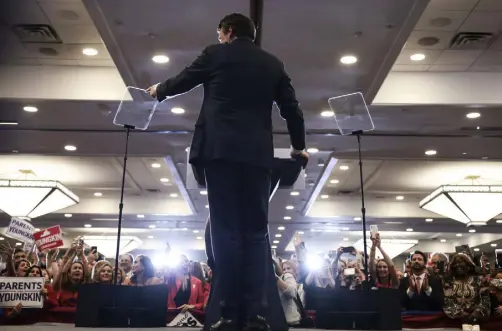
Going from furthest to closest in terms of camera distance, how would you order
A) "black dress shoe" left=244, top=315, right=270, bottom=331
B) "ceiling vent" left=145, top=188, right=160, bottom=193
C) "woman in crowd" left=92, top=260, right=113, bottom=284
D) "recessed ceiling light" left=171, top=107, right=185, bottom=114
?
"ceiling vent" left=145, top=188, right=160, bottom=193, "recessed ceiling light" left=171, top=107, right=185, bottom=114, "woman in crowd" left=92, top=260, right=113, bottom=284, "black dress shoe" left=244, top=315, right=270, bottom=331

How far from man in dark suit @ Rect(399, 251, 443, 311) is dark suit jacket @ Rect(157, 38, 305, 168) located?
2.98 meters

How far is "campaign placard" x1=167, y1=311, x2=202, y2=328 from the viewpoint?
3631 millimetres

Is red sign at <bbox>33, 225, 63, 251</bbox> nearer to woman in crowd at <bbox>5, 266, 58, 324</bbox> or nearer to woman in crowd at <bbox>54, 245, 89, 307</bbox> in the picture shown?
woman in crowd at <bbox>54, 245, 89, 307</bbox>

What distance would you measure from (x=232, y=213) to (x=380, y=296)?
1293 mm

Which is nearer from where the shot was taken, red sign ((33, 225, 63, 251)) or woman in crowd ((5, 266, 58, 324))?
woman in crowd ((5, 266, 58, 324))

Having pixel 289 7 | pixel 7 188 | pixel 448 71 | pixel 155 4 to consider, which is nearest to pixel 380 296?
pixel 289 7

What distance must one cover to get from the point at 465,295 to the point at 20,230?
4.58 metres

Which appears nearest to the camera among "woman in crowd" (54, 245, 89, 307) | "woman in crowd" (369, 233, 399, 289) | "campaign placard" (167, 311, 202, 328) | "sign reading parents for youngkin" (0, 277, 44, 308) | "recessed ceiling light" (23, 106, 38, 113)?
"campaign placard" (167, 311, 202, 328)

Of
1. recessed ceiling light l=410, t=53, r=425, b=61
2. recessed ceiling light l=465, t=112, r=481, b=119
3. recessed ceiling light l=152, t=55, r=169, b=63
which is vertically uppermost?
recessed ceiling light l=410, t=53, r=425, b=61

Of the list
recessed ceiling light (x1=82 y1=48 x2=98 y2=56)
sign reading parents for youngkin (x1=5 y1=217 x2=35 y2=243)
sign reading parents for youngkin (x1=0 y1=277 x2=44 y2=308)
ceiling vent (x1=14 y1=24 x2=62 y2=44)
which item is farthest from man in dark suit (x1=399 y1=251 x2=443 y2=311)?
ceiling vent (x1=14 y1=24 x2=62 y2=44)

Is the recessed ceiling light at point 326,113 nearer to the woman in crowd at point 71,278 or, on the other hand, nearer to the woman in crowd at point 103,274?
the woman in crowd at point 103,274

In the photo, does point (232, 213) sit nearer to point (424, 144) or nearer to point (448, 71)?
point (448, 71)

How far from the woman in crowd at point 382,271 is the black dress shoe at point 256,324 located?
8.49 feet

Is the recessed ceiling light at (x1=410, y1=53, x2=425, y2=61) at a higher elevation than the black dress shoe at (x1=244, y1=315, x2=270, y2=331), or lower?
higher
